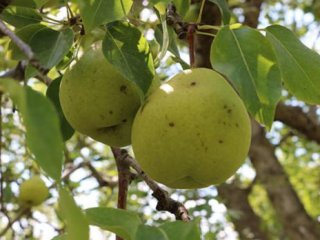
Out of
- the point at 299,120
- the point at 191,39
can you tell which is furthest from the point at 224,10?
the point at 299,120

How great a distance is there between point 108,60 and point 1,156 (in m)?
2.12

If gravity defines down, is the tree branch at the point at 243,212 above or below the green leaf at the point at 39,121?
below

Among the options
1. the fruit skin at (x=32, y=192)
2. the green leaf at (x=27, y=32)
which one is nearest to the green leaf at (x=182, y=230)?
the green leaf at (x=27, y=32)

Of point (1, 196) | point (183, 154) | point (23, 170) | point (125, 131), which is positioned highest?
point (183, 154)

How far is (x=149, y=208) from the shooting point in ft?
10.8

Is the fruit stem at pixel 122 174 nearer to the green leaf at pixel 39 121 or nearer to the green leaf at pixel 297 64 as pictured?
the green leaf at pixel 297 64

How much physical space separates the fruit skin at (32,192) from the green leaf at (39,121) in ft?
6.29

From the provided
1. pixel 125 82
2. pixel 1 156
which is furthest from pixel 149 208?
pixel 125 82

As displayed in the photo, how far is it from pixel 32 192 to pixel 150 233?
1723 millimetres

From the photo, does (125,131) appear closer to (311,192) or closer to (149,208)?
(149,208)

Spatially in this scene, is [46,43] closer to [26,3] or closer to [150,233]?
[26,3]

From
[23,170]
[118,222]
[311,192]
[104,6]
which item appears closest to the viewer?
[118,222]

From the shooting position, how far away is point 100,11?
121 centimetres

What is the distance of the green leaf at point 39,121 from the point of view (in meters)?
0.71
